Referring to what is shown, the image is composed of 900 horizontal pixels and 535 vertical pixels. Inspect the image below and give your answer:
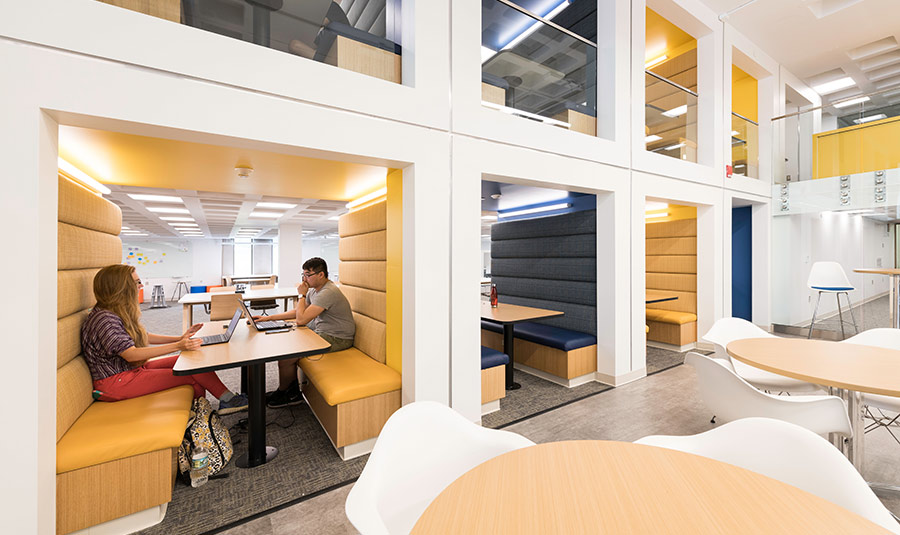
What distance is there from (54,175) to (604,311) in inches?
175

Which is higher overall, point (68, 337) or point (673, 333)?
point (68, 337)

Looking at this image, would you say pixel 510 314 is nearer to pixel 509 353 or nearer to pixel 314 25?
pixel 509 353

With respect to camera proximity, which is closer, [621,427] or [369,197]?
[621,427]

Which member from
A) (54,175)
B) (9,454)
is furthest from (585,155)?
(9,454)

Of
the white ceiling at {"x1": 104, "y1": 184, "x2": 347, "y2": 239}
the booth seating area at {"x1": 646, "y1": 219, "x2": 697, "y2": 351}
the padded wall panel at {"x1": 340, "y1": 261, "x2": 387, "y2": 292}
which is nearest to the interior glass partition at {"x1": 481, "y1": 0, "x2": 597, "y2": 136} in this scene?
the padded wall panel at {"x1": 340, "y1": 261, "x2": 387, "y2": 292}

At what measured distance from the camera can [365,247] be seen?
3.64 m

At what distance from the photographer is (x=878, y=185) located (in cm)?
564

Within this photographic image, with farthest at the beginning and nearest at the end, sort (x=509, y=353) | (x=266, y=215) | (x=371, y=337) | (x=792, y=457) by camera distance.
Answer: (x=266, y=215), (x=509, y=353), (x=371, y=337), (x=792, y=457)

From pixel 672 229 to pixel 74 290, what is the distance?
7078 millimetres

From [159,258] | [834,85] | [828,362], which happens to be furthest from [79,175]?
[159,258]

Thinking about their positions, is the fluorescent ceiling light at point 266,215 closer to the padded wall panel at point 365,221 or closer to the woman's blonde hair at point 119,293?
the padded wall panel at point 365,221

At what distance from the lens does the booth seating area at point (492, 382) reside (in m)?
3.34

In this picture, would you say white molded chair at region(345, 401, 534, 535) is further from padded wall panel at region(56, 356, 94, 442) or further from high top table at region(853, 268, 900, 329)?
high top table at region(853, 268, 900, 329)

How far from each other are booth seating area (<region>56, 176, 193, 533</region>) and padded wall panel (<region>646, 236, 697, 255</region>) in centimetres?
654
